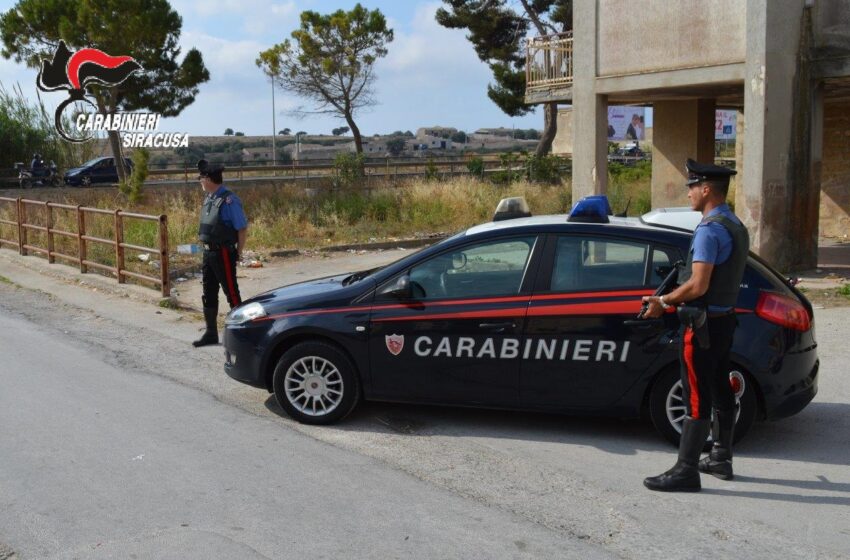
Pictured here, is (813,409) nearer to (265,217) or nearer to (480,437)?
(480,437)

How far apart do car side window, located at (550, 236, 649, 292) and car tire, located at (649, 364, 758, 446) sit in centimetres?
66

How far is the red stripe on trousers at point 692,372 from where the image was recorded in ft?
17.2

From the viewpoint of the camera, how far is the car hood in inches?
265

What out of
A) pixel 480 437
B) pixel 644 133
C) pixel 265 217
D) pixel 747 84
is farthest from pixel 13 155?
pixel 644 133

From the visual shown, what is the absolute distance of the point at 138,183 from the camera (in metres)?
22.9

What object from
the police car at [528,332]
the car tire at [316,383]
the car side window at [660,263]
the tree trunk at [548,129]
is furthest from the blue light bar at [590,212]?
the tree trunk at [548,129]

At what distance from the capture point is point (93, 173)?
3538 centimetres

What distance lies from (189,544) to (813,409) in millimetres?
4878

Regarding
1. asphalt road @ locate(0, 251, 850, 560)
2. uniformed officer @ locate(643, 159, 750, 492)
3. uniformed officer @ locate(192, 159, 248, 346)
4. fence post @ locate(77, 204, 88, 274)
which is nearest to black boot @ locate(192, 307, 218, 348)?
uniformed officer @ locate(192, 159, 248, 346)

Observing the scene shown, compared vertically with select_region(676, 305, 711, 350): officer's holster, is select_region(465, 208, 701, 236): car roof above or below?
above

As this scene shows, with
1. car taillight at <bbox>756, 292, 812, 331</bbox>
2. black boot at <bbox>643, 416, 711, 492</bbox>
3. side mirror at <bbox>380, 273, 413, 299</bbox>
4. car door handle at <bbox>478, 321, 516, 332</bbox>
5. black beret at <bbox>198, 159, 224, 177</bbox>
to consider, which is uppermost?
black beret at <bbox>198, 159, 224, 177</bbox>

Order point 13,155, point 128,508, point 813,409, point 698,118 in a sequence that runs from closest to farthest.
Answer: point 128,508, point 813,409, point 698,118, point 13,155

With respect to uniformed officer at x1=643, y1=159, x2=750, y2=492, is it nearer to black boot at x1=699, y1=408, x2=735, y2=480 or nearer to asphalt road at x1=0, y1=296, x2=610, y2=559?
black boot at x1=699, y1=408, x2=735, y2=480

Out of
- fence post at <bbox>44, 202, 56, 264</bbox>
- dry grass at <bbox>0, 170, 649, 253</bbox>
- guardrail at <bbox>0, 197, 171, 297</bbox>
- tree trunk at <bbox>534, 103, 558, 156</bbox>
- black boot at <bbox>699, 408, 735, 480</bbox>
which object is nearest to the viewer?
black boot at <bbox>699, 408, 735, 480</bbox>
